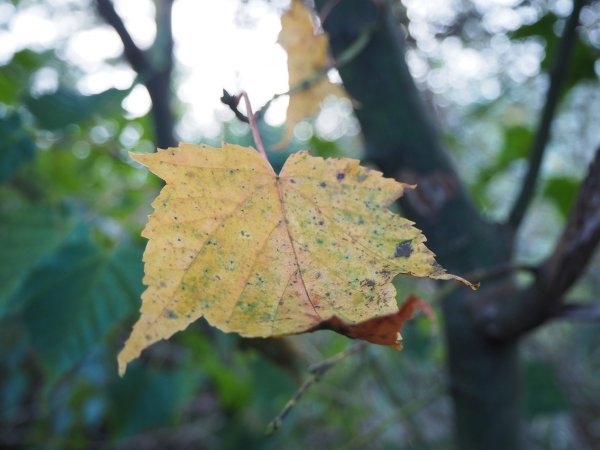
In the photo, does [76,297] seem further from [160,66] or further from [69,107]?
[160,66]

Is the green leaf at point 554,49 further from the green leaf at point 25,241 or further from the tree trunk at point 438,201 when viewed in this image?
the green leaf at point 25,241

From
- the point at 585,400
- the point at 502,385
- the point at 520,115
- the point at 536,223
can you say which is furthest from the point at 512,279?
the point at 536,223

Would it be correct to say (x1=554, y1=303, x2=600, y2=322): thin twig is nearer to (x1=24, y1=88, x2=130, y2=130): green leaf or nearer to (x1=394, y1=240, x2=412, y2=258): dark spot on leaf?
(x1=394, y1=240, x2=412, y2=258): dark spot on leaf

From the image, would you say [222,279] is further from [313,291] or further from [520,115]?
[520,115]

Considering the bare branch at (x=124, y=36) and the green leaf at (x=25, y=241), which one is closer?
the green leaf at (x=25, y=241)

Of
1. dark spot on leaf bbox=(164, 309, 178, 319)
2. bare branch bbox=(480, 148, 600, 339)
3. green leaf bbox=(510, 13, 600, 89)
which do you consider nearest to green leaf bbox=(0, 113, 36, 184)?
dark spot on leaf bbox=(164, 309, 178, 319)

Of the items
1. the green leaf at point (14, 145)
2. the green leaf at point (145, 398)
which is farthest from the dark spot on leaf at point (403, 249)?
the green leaf at point (145, 398)
